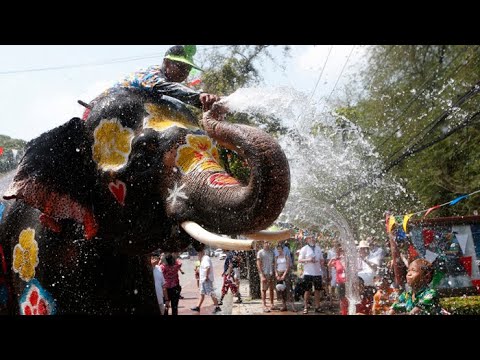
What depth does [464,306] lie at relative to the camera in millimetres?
9070

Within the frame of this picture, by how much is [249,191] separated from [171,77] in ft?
4.73

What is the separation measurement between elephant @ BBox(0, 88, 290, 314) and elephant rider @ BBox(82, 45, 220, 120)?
0.07m

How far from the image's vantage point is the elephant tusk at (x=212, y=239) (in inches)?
113

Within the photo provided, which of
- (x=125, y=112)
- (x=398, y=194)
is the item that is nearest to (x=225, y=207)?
(x=125, y=112)

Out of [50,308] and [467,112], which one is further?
[467,112]

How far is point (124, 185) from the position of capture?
12.0 feet

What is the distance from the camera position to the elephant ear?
364 centimetres

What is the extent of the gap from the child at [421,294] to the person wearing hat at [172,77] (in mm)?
2789

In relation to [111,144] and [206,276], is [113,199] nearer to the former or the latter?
[111,144]

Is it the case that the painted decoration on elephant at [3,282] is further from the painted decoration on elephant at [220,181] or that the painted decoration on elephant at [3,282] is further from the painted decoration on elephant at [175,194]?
the painted decoration on elephant at [220,181]

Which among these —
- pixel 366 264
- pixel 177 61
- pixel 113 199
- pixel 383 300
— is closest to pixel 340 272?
pixel 366 264
